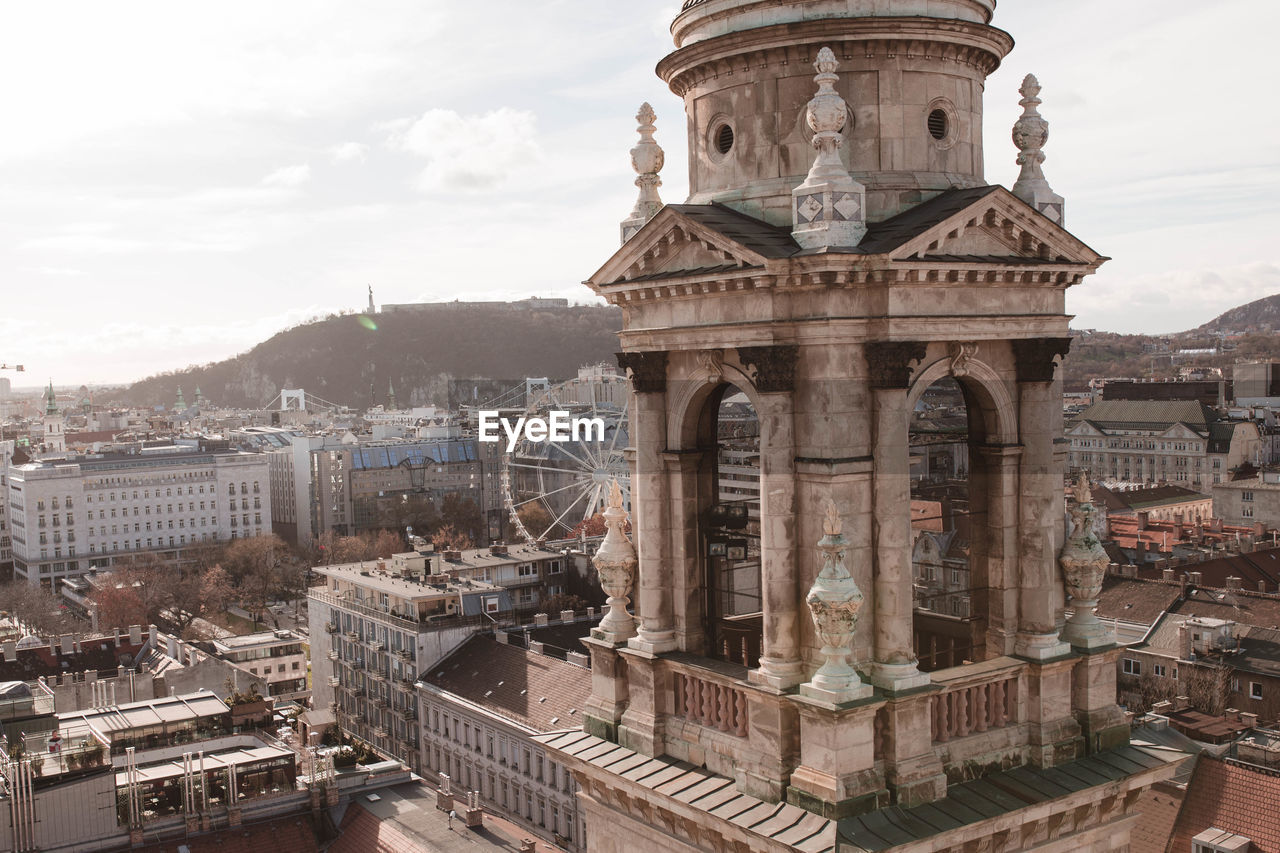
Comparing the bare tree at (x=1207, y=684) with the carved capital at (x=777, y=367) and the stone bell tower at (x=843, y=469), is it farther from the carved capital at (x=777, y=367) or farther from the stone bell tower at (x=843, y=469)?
the carved capital at (x=777, y=367)

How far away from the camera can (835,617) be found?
14102 millimetres

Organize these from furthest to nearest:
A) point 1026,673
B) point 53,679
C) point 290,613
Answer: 1. point 290,613
2. point 53,679
3. point 1026,673

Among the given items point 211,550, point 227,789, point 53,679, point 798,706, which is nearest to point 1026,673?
point 798,706

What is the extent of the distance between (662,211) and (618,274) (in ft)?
4.18

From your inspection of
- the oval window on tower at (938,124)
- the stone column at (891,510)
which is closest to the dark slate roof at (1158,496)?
the oval window on tower at (938,124)

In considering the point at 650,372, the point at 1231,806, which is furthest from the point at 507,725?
the point at 650,372

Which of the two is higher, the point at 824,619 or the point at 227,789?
the point at 824,619

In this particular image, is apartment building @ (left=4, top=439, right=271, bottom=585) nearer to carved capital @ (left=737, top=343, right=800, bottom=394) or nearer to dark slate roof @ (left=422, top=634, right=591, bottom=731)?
dark slate roof @ (left=422, top=634, right=591, bottom=731)

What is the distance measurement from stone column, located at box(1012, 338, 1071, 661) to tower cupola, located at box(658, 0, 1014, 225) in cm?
244

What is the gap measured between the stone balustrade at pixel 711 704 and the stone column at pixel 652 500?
570 mm

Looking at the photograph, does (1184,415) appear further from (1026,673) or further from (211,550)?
(1026,673)

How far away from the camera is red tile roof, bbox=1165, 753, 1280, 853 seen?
37156 mm

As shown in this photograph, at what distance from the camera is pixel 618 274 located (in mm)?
17062

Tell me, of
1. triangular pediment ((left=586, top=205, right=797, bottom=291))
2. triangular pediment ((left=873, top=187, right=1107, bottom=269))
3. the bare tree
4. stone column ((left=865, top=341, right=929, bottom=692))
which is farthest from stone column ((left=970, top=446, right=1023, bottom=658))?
the bare tree
